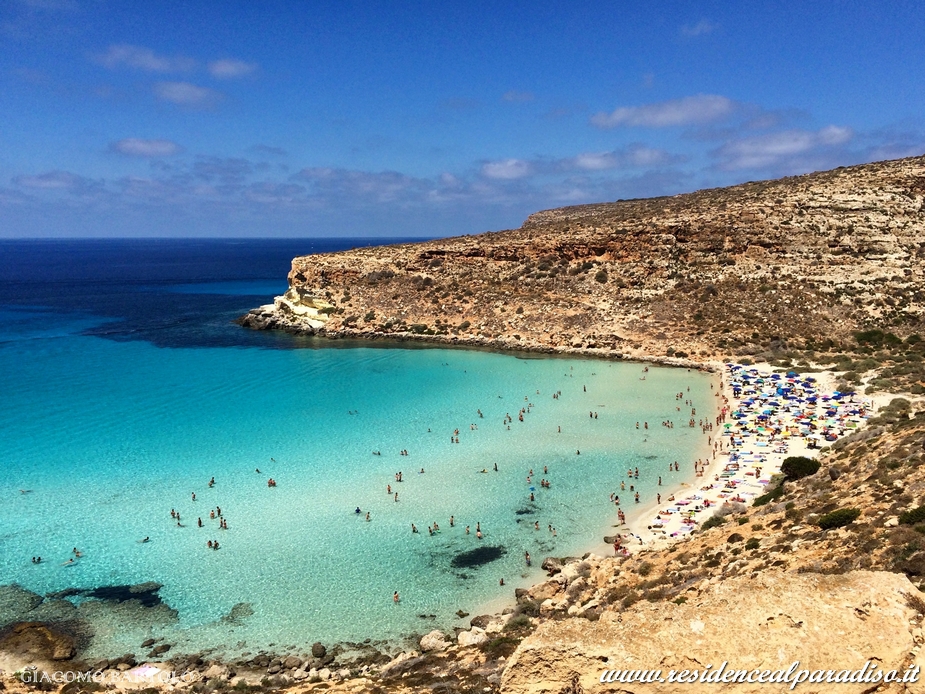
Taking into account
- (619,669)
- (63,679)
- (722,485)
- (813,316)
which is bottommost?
(63,679)

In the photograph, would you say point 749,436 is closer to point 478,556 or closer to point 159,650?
point 478,556

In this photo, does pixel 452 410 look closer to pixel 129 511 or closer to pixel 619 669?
pixel 129 511

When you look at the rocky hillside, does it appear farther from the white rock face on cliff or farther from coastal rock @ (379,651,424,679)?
the white rock face on cliff

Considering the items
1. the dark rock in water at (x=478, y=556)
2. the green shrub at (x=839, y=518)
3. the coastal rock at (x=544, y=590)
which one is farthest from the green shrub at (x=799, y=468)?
the dark rock in water at (x=478, y=556)

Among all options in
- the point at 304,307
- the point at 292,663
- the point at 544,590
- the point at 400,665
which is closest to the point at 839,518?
the point at 544,590

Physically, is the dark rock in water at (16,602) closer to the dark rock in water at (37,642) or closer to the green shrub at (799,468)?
the dark rock in water at (37,642)

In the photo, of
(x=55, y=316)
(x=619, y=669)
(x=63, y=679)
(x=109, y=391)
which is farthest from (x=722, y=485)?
(x=55, y=316)
